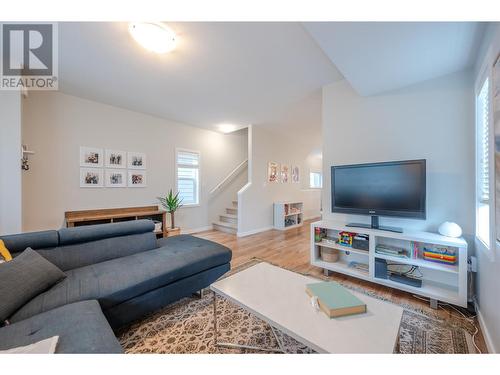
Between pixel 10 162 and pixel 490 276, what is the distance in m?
4.47

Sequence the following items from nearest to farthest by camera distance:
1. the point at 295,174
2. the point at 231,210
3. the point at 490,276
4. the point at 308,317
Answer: the point at 308,317 → the point at 490,276 → the point at 231,210 → the point at 295,174

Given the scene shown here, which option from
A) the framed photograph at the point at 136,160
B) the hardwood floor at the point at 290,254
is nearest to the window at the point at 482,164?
the hardwood floor at the point at 290,254

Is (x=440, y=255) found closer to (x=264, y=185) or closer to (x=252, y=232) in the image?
(x=252, y=232)

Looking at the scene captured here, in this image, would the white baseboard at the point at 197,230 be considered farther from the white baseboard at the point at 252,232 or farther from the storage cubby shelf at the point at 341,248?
the storage cubby shelf at the point at 341,248

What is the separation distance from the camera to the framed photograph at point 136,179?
3719mm

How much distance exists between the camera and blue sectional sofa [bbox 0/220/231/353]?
0.95 meters

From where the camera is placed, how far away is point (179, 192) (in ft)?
14.6

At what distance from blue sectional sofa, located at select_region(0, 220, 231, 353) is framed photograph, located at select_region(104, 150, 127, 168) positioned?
198cm

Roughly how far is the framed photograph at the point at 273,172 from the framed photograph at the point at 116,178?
3.16m

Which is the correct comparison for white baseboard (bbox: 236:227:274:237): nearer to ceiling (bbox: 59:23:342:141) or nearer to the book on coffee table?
ceiling (bbox: 59:23:342:141)

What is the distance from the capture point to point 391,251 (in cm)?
209

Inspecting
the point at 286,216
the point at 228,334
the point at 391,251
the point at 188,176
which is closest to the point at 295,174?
the point at 286,216

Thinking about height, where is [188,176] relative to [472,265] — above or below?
above
